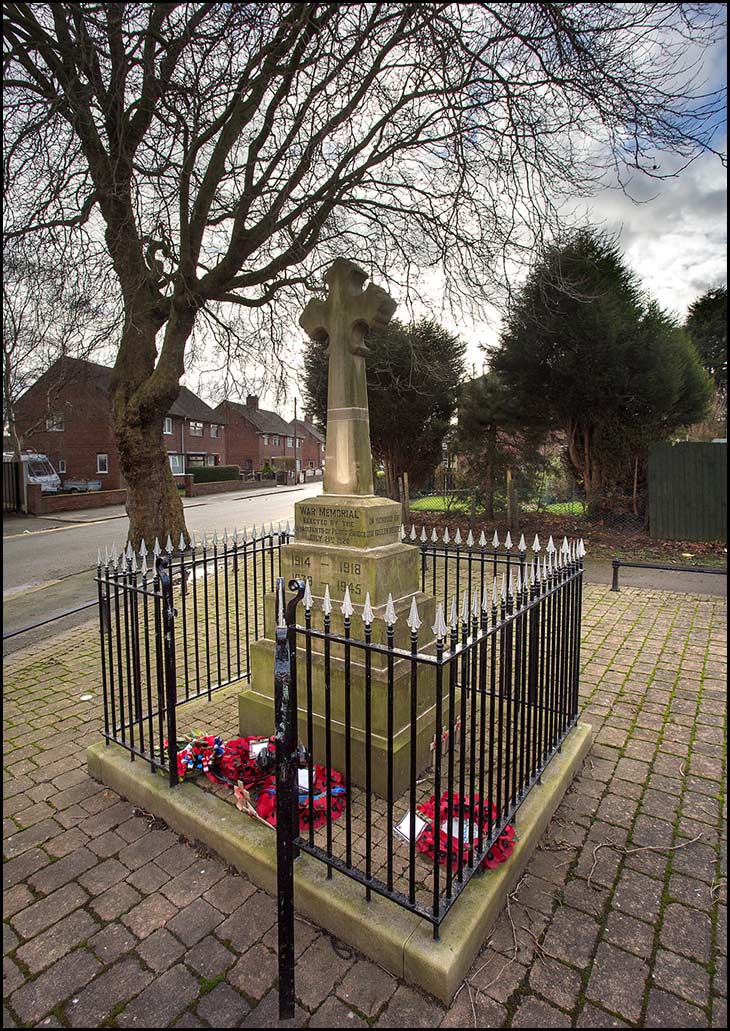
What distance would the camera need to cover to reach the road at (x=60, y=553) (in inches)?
314

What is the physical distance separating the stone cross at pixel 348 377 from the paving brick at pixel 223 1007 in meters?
2.85

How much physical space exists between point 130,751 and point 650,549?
11.5 metres

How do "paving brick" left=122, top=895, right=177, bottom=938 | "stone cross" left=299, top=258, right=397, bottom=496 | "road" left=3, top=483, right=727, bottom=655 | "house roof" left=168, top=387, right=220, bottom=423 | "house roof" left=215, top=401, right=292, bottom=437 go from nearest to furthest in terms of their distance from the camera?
"paving brick" left=122, top=895, right=177, bottom=938
"stone cross" left=299, top=258, right=397, bottom=496
"road" left=3, top=483, right=727, bottom=655
"house roof" left=168, top=387, right=220, bottom=423
"house roof" left=215, top=401, right=292, bottom=437

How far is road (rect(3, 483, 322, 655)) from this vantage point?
314 inches

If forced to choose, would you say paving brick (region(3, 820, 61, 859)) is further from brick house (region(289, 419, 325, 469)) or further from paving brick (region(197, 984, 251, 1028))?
brick house (region(289, 419, 325, 469))

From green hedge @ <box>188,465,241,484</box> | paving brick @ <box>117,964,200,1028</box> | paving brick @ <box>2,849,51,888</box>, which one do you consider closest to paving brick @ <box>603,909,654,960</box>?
paving brick @ <box>117,964,200,1028</box>

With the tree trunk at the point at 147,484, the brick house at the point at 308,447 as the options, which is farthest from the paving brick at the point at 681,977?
the brick house at the point at 308,447

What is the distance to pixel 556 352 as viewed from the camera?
1311 cm

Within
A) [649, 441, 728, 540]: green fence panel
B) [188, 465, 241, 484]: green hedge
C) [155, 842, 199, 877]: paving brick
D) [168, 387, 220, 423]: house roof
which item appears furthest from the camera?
[168, 387, 220, 423]: house roof

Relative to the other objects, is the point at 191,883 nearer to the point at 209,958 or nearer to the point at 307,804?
the point at 209,958

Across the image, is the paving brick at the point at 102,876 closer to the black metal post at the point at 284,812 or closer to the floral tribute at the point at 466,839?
the black metal post at the point at 284,812

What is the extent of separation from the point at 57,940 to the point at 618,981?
251cm

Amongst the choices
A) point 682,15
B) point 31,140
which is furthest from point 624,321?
point 31,140

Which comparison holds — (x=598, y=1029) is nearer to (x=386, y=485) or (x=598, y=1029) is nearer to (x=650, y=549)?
(x=650, y=549)
